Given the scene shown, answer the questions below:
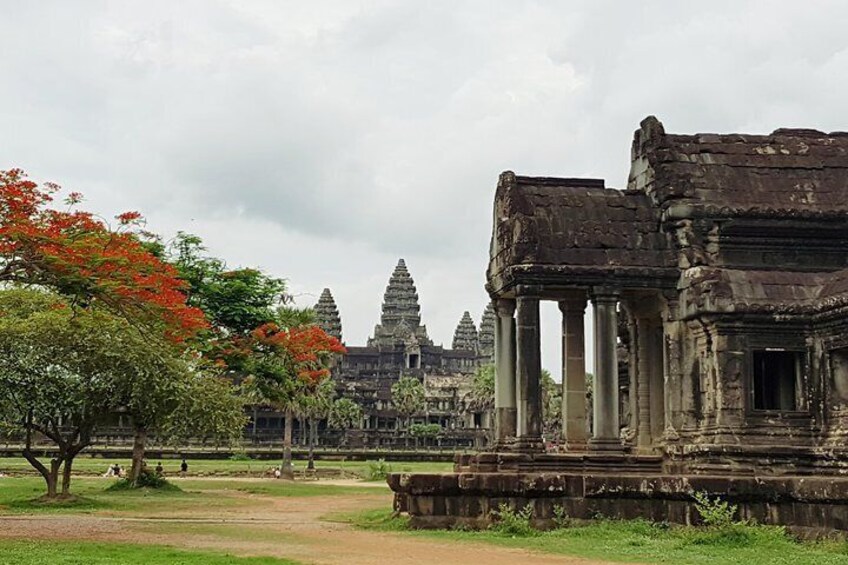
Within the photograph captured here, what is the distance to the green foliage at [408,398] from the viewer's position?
97.3 m

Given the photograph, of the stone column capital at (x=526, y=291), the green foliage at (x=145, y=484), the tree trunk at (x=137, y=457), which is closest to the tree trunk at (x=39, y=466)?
the tree trunk at (x=137, y=457)

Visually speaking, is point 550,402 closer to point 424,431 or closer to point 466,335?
point 424,431

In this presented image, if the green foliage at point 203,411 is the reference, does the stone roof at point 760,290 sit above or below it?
above

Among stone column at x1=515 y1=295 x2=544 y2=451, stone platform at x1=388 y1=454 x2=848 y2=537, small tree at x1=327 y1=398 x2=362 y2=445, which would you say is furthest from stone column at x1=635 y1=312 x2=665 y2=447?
small tree at x1=327 y1=398 x2=362 y2=445

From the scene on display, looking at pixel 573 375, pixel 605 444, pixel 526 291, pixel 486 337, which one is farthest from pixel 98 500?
pixel 486 337

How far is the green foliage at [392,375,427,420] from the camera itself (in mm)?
97312

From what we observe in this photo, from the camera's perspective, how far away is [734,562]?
12656mm

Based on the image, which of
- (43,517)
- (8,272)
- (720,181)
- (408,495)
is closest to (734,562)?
(408,495)

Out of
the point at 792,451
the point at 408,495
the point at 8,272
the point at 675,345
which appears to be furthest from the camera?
the point at 675,345

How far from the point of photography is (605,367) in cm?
1922

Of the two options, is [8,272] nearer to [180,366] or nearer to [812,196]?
[180,366]

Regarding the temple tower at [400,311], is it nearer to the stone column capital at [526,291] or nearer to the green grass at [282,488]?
the green grass at [282,488]

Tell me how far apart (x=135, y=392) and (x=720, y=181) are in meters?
12.8

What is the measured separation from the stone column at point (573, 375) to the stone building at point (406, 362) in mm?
75713
